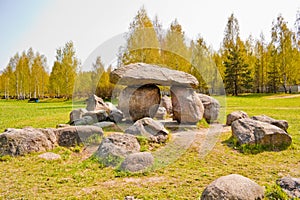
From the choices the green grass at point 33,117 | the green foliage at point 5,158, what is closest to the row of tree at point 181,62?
the green grass at point 33,117

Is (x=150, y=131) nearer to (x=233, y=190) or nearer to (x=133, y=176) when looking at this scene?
(x=133, y=176)

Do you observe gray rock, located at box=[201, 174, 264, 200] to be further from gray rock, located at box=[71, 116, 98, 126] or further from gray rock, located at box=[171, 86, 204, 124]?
gray rock, located at box=[71, 116, 98, 126]

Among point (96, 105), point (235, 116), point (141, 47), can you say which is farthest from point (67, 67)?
point (235, 116)

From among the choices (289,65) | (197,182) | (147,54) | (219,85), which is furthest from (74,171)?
(289,65)

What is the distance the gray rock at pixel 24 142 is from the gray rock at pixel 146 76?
374 centimetres

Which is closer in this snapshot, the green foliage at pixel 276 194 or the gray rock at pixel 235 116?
the green foliage at pixel 276 194

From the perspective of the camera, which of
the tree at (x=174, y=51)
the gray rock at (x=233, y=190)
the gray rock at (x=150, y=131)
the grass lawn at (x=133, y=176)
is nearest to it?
the gray rock at (x=233, y=190)

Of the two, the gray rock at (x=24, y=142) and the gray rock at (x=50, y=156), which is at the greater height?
the gray rock at (x=24, y=142)

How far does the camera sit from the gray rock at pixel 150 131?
7250mm

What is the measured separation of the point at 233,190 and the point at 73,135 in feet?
16.1

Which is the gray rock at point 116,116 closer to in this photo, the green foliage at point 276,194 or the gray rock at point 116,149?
the gray rock at point 116,149

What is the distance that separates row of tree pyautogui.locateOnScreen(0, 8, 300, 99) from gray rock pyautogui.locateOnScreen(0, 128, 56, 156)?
43.9 feet

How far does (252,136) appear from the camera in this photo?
6863mm

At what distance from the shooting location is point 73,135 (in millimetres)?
7043
